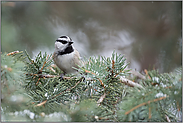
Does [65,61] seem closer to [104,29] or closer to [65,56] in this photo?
[65,56]

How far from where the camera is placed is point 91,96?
80 centimetres

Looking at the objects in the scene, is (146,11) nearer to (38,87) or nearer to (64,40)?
(64,40)

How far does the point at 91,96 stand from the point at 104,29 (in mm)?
1567

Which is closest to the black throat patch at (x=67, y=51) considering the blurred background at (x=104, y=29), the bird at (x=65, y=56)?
the bird at (x=65, y=56)

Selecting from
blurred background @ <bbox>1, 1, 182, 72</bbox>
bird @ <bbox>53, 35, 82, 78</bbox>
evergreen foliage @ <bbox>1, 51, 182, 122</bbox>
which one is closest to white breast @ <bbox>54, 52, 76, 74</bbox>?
bird @ <bbox>53, 35, 82, 78</bbox>

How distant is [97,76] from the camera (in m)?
0.71

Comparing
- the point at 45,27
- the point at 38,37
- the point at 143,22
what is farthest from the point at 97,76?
the point at 143,22

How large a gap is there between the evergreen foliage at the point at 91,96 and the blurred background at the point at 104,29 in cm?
79

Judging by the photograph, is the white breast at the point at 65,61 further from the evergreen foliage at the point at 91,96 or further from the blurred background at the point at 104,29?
the blurred background at the point at 104,29

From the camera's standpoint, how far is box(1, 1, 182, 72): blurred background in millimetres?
1586

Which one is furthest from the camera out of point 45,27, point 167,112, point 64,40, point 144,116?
point 45,27

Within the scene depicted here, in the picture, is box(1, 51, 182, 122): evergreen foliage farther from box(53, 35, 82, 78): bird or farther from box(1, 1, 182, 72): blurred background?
box(1, 1, 182, 72): blurred background

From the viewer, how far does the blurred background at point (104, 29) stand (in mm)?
1586

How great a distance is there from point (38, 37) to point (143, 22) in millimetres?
1466
